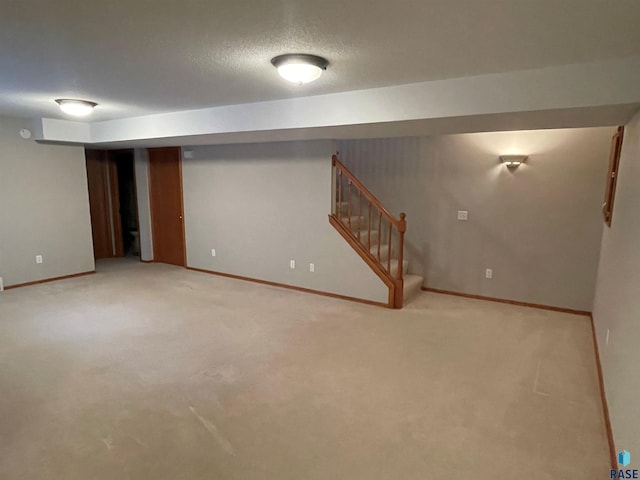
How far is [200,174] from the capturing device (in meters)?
6.14

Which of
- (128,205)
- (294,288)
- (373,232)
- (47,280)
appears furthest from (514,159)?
(128,205)

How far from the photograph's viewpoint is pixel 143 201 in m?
6.95

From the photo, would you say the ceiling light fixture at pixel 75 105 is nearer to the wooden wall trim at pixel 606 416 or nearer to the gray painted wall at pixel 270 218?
the gray painted wall at pixel 270 218

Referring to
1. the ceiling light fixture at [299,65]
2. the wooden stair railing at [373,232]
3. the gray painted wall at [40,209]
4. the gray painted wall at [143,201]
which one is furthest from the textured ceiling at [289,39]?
the gray painted wall at [143,201]

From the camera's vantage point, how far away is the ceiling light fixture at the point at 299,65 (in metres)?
2.40

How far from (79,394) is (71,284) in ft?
11.4

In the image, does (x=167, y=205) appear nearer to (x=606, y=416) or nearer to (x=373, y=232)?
(x=373, y=232)

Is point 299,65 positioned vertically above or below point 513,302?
above

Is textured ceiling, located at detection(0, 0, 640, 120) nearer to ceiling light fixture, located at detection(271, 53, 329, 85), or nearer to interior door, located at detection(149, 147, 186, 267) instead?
ceiling light fixture, located at detection(271, 53, 329, 85)

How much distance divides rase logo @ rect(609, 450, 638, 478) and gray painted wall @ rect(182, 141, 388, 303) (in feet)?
9.24

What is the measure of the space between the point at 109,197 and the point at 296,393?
640 cm

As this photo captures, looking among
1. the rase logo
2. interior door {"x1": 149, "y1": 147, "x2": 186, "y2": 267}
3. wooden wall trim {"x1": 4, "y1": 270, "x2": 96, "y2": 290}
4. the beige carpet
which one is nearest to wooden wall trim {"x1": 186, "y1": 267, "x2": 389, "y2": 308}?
the beige carpet

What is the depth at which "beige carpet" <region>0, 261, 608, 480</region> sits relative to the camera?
81.2 inches

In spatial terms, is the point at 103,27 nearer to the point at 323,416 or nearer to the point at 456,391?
the point at 323,416
